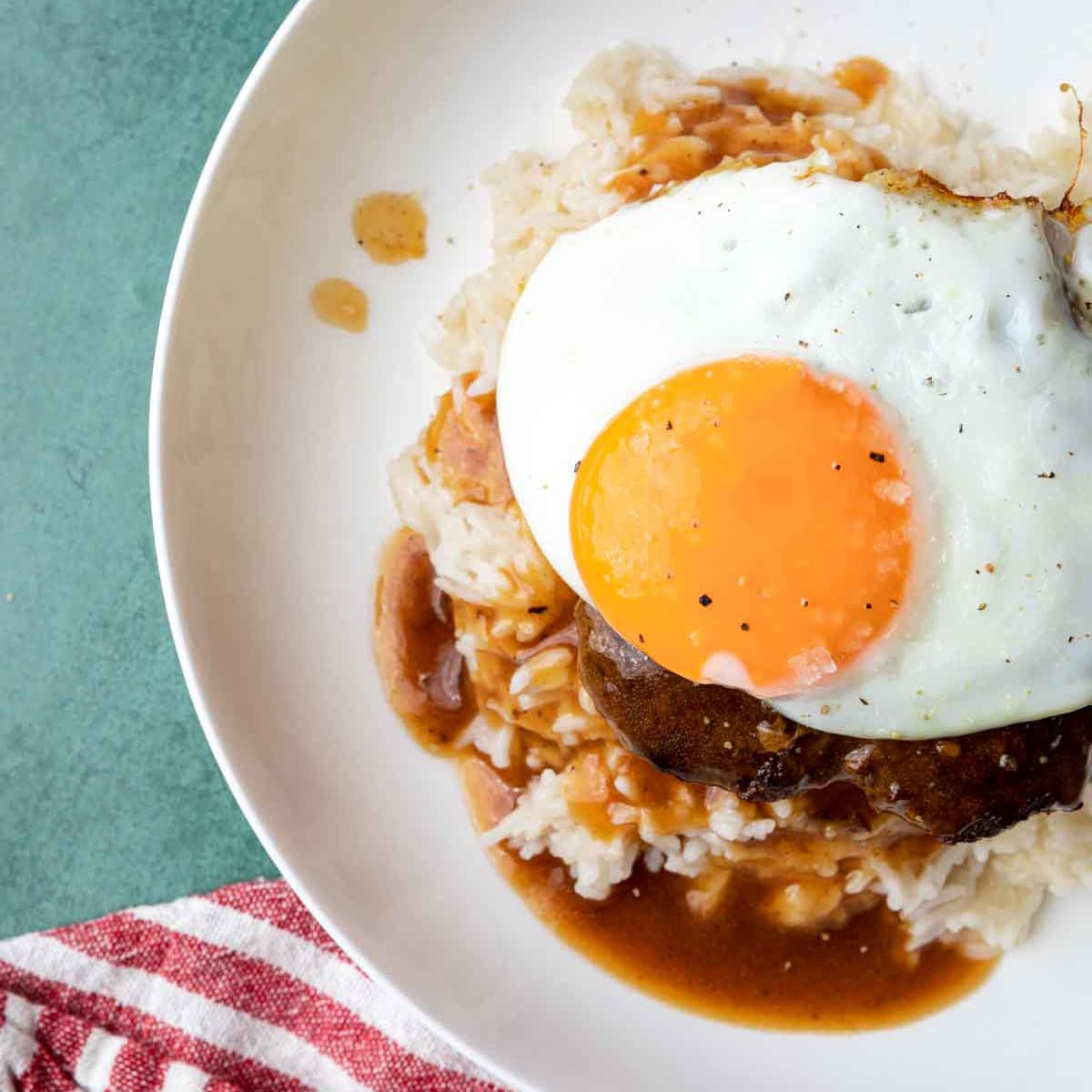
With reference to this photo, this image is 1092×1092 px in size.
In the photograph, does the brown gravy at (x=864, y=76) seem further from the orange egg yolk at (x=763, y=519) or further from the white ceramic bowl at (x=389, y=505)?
the orange egg yolk at (x=763, y=519)

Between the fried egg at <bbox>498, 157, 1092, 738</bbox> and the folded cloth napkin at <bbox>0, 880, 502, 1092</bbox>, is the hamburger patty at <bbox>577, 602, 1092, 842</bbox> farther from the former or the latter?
the folded cloth napkin at <bbox>0, 880, 502, 1092</bbox>

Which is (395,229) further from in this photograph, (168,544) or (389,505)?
(168,544)

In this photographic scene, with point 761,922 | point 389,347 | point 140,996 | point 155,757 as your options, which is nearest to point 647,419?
point 389,347

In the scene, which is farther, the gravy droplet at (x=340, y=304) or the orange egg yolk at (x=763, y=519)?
the gravy droplet at (x=340, y=304)

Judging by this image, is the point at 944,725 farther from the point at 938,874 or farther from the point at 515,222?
the point at 515,222

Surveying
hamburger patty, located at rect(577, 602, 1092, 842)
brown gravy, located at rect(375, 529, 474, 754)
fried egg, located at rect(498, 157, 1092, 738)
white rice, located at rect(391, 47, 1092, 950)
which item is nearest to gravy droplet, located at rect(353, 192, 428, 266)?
white rice, located at rect(391, 47, 1092, 950)

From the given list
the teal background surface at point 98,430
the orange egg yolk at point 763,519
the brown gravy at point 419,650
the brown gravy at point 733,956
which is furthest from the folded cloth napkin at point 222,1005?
the orange egg yolk at point 763,519
